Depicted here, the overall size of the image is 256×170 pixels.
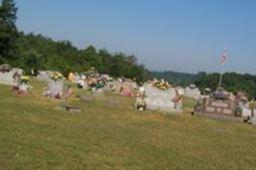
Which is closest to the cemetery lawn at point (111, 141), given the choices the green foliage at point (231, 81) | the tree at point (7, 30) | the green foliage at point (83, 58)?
the tree at point (7, 30)

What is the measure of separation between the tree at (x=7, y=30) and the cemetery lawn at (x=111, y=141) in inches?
1722

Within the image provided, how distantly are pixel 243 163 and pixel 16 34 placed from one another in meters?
59.5

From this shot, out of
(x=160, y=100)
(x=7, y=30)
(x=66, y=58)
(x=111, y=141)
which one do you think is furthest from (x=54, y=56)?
(x=111, y=141)

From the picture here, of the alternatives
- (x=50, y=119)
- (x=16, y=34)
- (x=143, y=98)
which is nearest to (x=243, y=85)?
(x=16, y=34)

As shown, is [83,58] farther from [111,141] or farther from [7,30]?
[111,141]

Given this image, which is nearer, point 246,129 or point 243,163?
point 243,163

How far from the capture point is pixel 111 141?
18.4m

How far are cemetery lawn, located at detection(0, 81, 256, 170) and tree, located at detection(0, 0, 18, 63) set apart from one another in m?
43.7

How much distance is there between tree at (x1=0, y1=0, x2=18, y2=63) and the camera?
232ft

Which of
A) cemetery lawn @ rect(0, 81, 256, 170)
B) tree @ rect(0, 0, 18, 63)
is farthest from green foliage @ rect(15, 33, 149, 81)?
cemetery lawn @ rect(0, 81, 256, 170)

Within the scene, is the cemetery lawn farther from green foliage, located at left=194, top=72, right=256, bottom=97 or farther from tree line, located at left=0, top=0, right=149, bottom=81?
green foliage, located at left=194, top=72, right=256, bottom=97

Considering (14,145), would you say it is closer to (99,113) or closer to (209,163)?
(209,163)

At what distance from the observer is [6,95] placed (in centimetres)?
3103

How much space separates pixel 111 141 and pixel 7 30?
5484 centimetres
